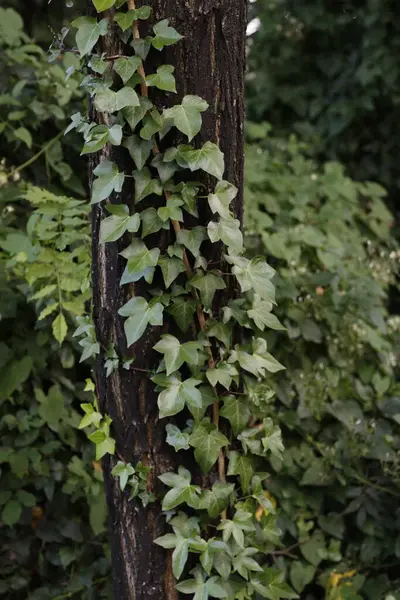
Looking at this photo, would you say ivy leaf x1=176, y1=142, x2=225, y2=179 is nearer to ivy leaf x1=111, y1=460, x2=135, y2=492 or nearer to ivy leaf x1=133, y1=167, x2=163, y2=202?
ivy leaf x1=133, y1=167, x2=163, y2=202

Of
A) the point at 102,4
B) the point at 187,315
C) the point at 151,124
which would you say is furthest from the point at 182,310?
the point at 102,4

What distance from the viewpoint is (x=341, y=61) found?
15.5 feet

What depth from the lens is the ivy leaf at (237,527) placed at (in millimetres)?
1642

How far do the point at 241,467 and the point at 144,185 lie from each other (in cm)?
69

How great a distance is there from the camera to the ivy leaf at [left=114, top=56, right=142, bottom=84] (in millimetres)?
1378

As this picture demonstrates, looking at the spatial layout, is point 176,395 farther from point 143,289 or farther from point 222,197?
point 222,197

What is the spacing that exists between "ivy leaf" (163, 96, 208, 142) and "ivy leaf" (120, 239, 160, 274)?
0.24 meters

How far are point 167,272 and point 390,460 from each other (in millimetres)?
1327

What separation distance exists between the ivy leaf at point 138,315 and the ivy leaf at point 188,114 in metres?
0.35

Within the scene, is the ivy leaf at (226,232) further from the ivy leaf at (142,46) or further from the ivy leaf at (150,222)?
the ivy leaf at (142,46)

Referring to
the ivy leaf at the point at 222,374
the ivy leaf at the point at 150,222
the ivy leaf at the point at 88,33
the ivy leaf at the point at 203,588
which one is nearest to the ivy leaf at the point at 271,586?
the ivy leaf at the point at 203,588

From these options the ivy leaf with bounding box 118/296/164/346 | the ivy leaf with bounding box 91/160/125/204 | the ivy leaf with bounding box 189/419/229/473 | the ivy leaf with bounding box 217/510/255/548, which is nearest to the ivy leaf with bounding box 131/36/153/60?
the ivy leaf with bounding box 91/160/125/204

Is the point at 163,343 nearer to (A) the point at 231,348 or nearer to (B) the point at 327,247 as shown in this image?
(A) the point at 231,348

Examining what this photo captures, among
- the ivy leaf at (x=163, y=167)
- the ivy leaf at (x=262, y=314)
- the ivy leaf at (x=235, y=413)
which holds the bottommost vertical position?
the ivy leaf at (x=235, y=413)
